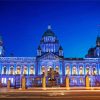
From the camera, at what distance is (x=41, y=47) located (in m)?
102

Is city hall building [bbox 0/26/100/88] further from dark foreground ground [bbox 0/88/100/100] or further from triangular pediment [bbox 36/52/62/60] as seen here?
dark foreground ground [bbox 0/88/100/100]

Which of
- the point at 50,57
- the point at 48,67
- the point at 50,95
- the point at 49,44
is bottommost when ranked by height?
the point at 50,95

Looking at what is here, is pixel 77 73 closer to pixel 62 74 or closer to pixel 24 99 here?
pixel 62 74

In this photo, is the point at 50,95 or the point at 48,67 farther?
the point at 48,67

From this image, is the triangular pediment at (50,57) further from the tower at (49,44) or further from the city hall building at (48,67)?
the tower at (49,44)

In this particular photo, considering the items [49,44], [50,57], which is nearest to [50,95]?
[50,57]

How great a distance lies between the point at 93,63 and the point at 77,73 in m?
6.61

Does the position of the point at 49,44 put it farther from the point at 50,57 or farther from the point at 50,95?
the point at 50,95

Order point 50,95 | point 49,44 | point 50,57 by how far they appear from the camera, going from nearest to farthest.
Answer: point 50,95 < point 50,57 < point 49,44

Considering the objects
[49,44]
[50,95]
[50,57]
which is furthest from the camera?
[49,44]

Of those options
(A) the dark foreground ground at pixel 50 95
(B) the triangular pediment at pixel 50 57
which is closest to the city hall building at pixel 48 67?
(B) the triangular pediment at pixel 50 57

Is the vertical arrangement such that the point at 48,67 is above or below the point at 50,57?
below

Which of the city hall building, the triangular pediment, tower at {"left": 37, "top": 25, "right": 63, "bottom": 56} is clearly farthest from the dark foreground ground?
tower at {"left": 37, "top": 25, "right": 63, "bottom": 56}

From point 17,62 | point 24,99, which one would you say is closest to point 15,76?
point 17,62
